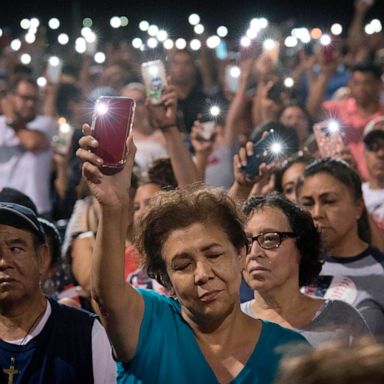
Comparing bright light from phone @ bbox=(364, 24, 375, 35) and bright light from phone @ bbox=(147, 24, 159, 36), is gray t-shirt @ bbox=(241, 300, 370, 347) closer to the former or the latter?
bright light from phone @ bbox=(364, 24, 375, 35)

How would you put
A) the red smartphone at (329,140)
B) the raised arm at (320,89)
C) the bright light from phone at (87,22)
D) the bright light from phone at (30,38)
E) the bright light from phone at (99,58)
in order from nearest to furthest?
1. the red smartphone at (329,140)
2. the raised arm at (320,89)
3. the bright light from phone at (99,58)
4. the bright light from phone at (30,38)
5. the bright light from phone at (87,22)

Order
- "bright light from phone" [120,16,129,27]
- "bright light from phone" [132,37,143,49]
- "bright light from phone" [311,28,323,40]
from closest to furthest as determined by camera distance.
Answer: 1. "bright light from phone" [311,28,323,40]
2. "bright light from phone" [132,37,143,49]
3. "bright light from phone" [120,16,129,27]

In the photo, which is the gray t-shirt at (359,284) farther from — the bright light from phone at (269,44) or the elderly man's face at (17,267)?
the bright light from phone at (269,44)

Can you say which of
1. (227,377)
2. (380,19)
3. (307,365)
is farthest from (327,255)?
(380,19)

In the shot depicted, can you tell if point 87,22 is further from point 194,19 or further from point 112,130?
point 112,130

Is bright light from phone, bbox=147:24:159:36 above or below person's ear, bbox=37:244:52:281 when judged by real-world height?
above

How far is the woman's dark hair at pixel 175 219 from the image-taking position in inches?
122

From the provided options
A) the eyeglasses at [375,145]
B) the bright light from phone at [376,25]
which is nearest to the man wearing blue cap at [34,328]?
the eyeglasses at [375,145]

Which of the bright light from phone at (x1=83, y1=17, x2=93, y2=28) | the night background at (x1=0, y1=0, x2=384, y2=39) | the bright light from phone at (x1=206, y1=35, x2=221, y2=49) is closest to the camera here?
the bright light from phone at (x1=206, y1=35, x2=221, y2=49)

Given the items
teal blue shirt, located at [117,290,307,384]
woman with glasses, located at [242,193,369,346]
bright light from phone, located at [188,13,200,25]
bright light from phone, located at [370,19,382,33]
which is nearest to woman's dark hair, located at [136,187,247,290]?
teal blue shirt, located at [117,290,307,384]

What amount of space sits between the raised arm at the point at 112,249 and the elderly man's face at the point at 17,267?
2.87ft

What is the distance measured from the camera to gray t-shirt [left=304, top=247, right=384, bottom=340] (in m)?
Result: 4.38

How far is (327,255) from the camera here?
4.87 meters

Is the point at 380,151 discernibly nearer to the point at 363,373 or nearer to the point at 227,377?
the point at 227,377
